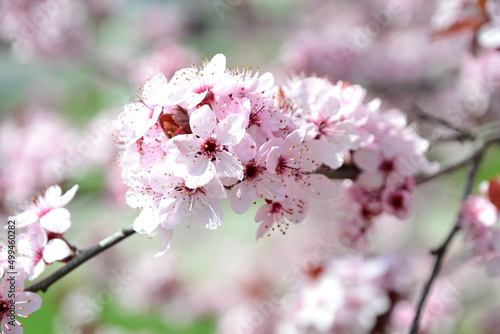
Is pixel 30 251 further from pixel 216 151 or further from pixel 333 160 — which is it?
pixel 333 160

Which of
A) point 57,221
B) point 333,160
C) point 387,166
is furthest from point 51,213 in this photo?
point 387,166

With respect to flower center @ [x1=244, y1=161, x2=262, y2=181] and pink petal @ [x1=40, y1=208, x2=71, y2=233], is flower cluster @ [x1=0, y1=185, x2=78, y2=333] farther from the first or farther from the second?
flower center @ [x1=244, y1=161, x2=262, y2=181]

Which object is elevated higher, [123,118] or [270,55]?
[270,55]

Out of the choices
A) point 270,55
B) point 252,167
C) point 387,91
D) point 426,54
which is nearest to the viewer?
point 252,167

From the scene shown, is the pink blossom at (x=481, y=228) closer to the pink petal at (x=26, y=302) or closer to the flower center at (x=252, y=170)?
the flower center at (x=252, y=170)

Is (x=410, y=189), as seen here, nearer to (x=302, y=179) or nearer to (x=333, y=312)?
(x=302, y=179)

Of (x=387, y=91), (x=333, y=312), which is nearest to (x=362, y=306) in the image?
(x=333, y=312)

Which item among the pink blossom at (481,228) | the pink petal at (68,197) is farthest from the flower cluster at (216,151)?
the pink blossom at (481,228)
